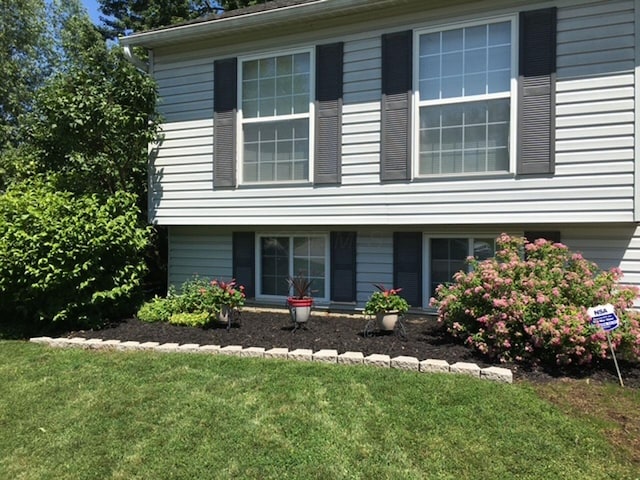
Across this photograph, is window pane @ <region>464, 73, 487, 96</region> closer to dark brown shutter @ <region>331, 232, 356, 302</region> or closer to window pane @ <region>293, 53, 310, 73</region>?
window pane @ <region>293, 53, 310, 73</region>

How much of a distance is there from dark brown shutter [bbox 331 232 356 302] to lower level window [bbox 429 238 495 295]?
3.72ft

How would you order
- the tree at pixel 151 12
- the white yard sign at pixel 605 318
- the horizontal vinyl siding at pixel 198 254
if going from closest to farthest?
the white yard sign at pixel 605 318 → the horizontal vinyl siding at pixel 198 254 → the tree at pixel 151 12

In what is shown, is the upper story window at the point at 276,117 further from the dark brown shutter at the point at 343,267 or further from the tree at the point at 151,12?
the tree at the point at 151,12

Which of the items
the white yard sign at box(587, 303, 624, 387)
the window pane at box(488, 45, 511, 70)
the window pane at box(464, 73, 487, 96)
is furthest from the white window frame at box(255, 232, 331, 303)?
the white yard sign at box(587, 303, 624, 387)

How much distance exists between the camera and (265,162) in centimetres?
728

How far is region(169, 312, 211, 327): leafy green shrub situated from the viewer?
20.7 ft

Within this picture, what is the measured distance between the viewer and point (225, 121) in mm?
7387

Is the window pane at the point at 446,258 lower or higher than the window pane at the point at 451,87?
lower

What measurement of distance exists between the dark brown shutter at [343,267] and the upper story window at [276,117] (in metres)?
1.11

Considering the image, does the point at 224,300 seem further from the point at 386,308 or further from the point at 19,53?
the point at 19,53

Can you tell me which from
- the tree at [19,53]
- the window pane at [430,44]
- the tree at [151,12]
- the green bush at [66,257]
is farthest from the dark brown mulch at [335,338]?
the tree at [151,12]

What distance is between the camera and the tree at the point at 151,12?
18.3 metres

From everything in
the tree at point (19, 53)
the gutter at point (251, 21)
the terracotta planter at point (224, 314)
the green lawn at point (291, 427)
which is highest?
the tree at point (19, 53)

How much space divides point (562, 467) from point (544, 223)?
3596 mm
